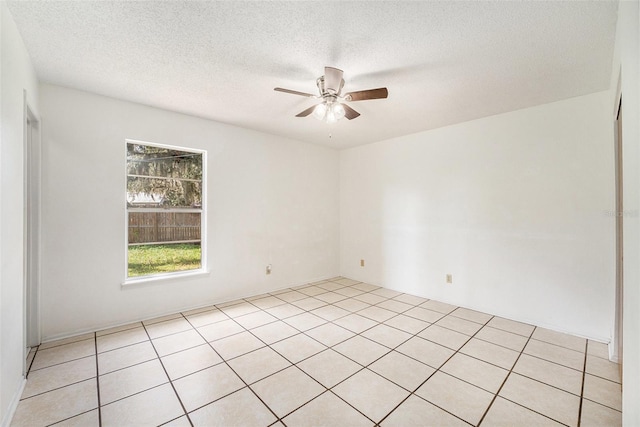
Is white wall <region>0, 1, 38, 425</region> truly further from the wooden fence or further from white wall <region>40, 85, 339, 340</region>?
the wooden fence

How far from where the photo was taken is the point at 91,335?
290cm

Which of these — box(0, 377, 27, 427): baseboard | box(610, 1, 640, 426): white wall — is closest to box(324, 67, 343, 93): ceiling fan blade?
box(610, 1, 640, 426): white wall

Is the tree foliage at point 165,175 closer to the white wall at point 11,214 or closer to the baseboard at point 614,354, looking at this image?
the white wall at point 11,214

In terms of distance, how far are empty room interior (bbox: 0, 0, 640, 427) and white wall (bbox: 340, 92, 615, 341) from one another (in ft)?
0.08

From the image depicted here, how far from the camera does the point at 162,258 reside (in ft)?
11.8

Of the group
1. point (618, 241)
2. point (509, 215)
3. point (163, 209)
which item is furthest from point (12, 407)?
point (618, 241)

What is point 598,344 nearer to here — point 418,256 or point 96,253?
point 418,256

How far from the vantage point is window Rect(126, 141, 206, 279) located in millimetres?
3305

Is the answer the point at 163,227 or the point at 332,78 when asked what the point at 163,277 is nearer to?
the point at 163,227

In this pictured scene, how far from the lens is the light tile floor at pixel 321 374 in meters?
1.80

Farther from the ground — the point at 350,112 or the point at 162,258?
the point at 350,112

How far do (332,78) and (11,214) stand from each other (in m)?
2.39

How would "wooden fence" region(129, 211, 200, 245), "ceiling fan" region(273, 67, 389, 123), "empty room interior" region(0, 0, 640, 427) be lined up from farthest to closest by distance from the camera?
"wooden fence" region(129, 211, 200, 245), "ceiling fan" region(273, 67, 389, 123), "empty room interior" region(0, 0, 640, 427)

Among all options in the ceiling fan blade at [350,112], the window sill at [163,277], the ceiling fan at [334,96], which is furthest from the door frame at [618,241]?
the window sill at [163,277]
